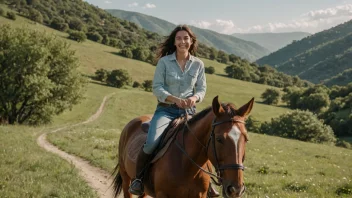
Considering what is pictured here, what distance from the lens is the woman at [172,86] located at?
6.32 m

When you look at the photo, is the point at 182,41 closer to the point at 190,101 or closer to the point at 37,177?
the point at 190,101

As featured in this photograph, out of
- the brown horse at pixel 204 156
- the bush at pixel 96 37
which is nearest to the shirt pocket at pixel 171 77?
the brown horse at pixel 204 156

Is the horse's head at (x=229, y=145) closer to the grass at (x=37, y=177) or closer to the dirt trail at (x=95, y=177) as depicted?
the dirt trail at (x=95, y=177)

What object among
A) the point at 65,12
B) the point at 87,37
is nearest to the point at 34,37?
Result: the point at 87,37

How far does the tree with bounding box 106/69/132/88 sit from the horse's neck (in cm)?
7972

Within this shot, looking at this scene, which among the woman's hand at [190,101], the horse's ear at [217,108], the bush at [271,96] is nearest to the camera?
the horse's ear at [217,108]

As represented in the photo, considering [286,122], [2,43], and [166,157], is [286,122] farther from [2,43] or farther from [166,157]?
[166,157]

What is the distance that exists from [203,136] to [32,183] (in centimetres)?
747

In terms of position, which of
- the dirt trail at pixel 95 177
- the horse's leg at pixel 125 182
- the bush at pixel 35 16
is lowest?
the dirt trail at pixel 95 177

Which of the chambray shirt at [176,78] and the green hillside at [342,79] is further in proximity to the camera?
the green hillside at [342,79]

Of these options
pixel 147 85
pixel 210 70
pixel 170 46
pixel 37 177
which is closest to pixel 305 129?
pixel 147 85

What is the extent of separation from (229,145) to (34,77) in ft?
122

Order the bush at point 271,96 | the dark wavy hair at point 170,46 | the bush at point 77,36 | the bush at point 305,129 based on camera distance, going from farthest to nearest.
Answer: the bush at point 77,36 < the bush at point 271,96 < the bush at point 305,129 < the dark wavy hair at point 170,46

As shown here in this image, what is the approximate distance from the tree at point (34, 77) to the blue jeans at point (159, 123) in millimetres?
34637
